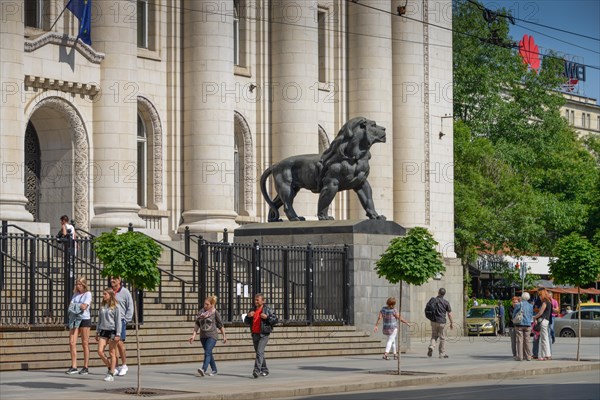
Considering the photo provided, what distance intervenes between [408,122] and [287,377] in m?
25.3

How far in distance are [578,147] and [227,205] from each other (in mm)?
62282

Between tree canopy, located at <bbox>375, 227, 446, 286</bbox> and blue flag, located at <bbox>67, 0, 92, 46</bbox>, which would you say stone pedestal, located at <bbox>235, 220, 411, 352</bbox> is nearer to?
tree canopy, located at <bbox>375, 227, 446, 286</bbox>

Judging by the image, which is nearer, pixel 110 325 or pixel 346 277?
pixel 110 325

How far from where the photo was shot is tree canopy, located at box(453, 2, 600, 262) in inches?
2594

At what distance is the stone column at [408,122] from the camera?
5253cm

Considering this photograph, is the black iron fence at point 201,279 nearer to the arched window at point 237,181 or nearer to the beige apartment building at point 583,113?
the arched window at point 237,181

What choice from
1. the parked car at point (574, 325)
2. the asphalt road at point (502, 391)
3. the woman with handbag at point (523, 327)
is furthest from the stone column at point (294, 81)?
the asphalt road at point (502, 391)

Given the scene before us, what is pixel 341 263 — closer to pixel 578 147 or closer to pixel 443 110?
pixel 443 110

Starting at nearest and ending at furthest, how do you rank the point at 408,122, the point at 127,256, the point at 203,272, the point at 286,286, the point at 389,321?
the point at 127,256
the point at 203,272
the point at 389,321
the point at 286,286
the point at 408,122

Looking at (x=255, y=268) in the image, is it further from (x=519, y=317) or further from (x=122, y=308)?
(x=122, y=308)

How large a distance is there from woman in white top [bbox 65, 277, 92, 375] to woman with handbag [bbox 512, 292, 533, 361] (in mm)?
11806

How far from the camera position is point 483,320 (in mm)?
59875

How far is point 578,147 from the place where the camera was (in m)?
103

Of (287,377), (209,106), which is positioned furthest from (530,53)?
(287,377)
